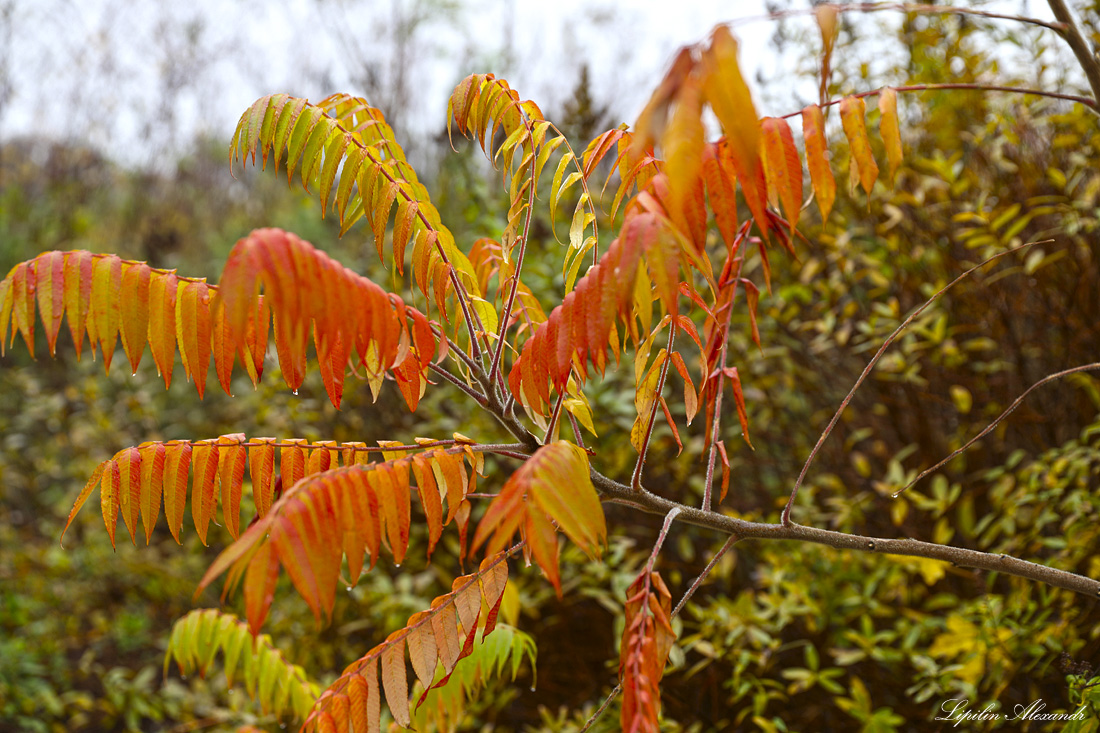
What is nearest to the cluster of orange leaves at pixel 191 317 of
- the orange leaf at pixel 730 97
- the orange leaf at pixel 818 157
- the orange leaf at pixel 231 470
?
the orange leaf at pixel 231 470

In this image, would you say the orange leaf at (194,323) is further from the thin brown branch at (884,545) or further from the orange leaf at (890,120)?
the orange leaf at (890,120)

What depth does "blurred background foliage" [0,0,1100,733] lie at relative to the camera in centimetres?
206

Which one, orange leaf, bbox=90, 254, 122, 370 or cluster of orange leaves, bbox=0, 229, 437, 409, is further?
orange leaf, bbox=90, 254, 122, 370

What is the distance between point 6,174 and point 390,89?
5200mm

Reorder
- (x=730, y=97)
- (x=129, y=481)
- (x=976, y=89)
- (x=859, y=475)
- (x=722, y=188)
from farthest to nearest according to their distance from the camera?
(x=859, y=475)
(x=129, y=481)
(x=976, y=89)
(x=722, y=188)
(x=730, y=97)

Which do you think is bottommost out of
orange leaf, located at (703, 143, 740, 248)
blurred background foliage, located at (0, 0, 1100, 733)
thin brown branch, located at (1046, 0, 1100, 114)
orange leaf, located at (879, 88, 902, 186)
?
blurred background foliage, located at (0, 0, 1100, 733)

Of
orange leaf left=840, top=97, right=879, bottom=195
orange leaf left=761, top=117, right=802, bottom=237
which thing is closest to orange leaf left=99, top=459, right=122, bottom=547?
orange leaf left=761, top=117, right=802, bottom=237

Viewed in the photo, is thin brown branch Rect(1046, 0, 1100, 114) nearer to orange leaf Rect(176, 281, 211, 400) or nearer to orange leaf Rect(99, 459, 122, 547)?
orange leaf Rect(176, 281, 211, 400)

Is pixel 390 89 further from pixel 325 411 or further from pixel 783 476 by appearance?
pixel 783 476

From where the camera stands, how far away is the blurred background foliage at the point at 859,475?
6.77 feet

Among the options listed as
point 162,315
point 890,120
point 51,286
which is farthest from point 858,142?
point 51,286

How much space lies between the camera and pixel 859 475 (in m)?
2.88

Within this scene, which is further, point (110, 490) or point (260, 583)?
point (110, 490)

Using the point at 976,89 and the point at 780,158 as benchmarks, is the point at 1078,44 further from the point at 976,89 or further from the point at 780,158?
the point at 780,158
